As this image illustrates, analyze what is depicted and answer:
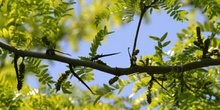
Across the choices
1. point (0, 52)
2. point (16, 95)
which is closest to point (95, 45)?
point (0, 52)

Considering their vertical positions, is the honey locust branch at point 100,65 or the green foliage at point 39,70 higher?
the honey locust branch at point 100,65

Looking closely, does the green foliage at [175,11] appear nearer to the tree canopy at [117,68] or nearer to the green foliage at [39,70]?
the tree canopy at [117,68]

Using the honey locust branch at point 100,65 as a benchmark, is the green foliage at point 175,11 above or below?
above

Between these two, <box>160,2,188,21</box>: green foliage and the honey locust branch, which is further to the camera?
<box>160,2,188,21</box>: green foliage

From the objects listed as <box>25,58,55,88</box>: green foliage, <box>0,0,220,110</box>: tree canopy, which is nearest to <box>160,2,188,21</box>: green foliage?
<box>0,0,220,110</box>: tree canopy

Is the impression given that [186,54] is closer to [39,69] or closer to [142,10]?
[142,10]

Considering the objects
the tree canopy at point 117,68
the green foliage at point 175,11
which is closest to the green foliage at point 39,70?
the tree canopy at point 117,68

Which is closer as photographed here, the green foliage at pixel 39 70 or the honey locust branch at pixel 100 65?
the honey locust branch at pixel 100 65

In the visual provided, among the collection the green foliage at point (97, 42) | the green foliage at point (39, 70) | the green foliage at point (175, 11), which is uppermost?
the green foliage at point (175, 11)

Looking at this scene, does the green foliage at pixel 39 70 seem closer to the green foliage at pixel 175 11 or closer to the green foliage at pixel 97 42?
the green foliage at pixel 97 42

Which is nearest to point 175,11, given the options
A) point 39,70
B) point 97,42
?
point 97,42

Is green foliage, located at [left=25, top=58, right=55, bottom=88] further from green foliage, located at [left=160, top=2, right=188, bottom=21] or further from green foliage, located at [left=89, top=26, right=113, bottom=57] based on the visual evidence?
green foliage, located at [left=160, top=2, right=188, bottom=21]

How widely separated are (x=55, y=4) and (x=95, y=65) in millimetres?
380

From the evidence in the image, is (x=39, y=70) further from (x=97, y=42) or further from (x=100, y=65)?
(x=100, y=65)
